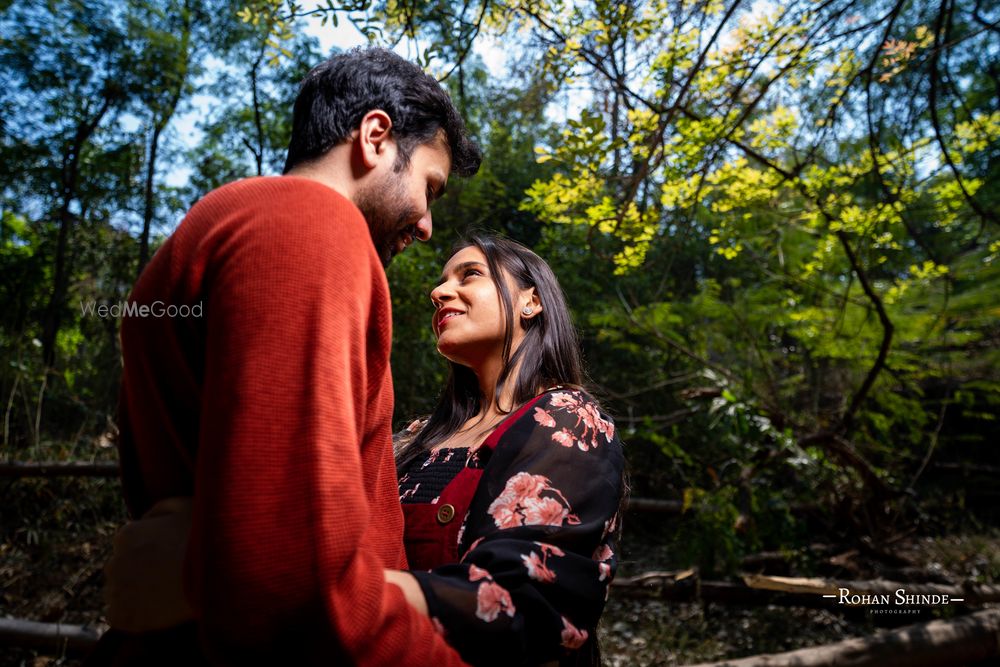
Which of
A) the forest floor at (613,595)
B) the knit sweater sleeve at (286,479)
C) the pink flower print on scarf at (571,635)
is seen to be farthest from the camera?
the forest floor at (613,595)

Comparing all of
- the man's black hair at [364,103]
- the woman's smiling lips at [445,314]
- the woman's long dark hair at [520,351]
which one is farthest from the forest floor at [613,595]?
the man's black hair at [364,103]

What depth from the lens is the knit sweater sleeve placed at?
0.66m

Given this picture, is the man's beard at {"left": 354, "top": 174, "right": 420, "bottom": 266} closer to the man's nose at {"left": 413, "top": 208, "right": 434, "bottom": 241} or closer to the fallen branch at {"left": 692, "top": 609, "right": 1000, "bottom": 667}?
the man's nose at {"left": 413, "top": 208, "right": 434, "bottom": 241}

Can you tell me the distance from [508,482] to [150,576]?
619mm

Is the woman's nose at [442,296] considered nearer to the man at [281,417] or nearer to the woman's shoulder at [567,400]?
the woman's shoulder at [567,400]

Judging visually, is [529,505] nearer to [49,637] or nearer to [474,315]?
[474,315]

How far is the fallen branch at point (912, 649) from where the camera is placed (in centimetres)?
346

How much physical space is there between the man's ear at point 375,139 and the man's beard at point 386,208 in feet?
0.14

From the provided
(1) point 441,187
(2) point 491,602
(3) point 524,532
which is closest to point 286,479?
(2) point 491,602

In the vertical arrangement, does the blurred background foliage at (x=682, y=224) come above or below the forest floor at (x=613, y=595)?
above

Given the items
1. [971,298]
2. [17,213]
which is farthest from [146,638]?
[17,213]

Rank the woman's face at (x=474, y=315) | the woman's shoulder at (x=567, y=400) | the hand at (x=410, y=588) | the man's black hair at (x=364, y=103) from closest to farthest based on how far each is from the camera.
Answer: the hand at (x=410, y=588), the man's black hair at (x=364, y=103), the woman's shoulder at (x=567, y=400), the woman's face at (x=474, y=315)

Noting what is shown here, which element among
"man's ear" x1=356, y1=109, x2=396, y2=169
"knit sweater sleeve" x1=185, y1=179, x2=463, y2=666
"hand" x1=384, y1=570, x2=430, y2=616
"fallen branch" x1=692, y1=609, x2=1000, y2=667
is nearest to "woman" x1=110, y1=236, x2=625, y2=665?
"hand" x1=384, y1=570, x2=430, y2=616

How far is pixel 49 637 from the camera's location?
391 cm
